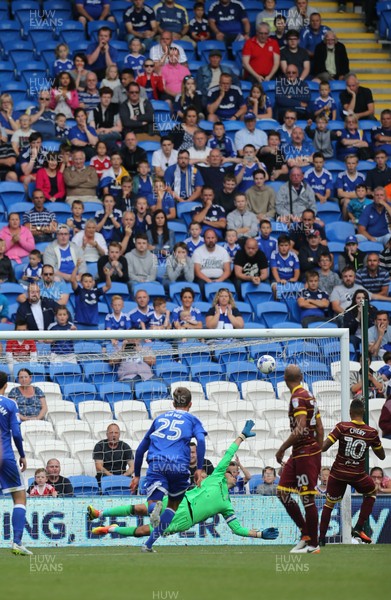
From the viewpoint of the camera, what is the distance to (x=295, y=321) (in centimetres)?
1727

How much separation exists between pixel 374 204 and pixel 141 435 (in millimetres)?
6589

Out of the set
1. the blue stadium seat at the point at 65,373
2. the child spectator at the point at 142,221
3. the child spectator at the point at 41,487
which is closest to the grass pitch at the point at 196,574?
the child spectator at the point at 41,487

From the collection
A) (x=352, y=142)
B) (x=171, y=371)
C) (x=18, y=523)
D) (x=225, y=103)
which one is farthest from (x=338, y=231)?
(x=18, y=523)

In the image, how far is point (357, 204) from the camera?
62.4 ft

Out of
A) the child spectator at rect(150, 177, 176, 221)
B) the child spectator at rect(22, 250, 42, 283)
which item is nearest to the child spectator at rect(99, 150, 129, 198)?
the child spectator at rect(150, 177, 176, 221)

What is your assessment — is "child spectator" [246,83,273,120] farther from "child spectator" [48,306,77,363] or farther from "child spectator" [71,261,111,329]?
"child spectator" [48,306,77,363]

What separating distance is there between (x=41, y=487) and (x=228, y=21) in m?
10.9

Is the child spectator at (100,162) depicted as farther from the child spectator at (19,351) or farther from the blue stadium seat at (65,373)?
the blue stadium seat at (65,373)

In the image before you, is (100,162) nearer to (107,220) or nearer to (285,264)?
(107,220)

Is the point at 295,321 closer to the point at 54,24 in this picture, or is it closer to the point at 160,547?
the point at 160,547

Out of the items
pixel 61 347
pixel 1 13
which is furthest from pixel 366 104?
pixel 61 347

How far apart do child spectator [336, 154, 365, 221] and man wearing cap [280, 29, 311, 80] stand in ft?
7.09

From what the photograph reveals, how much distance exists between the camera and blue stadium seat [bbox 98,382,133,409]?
45.5 feet

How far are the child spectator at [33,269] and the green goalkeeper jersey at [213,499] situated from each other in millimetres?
5289
